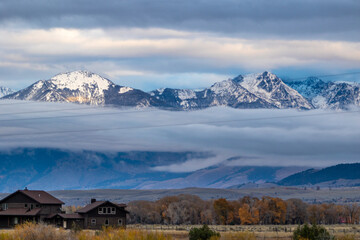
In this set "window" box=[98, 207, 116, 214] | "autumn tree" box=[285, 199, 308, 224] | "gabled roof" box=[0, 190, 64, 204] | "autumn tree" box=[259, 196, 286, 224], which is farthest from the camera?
"autumn tree" box=[285, 199, 308, 224]

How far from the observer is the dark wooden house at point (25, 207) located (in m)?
131

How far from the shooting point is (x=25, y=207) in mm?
135125

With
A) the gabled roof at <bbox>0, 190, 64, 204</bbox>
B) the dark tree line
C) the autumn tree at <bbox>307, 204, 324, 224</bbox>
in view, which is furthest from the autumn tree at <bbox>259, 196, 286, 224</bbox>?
the gabled roof at <bbox>0, 190, 64, 204</bbox>

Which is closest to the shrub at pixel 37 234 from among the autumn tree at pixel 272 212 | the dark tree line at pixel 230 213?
the dark tree line at pixel 230 213

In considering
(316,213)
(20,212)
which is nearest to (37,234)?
(20,212)

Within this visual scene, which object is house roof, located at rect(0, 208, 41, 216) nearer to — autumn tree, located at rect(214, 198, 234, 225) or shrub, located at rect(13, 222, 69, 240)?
autumn tree, located at rect(214, 198, 234, 225)

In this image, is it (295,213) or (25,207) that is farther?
(295,213)

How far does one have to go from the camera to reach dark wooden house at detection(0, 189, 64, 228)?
13100 centimetres

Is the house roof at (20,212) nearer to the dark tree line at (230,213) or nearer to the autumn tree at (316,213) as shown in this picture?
the dark tree line at (230,213)

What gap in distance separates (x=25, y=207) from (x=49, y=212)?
448 cm

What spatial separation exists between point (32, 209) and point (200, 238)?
70.2m

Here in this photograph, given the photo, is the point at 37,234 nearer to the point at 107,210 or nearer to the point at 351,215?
the point at 107,210

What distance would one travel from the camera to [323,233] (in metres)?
62.9

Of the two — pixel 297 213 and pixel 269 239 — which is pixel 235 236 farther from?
pixel 297 213
